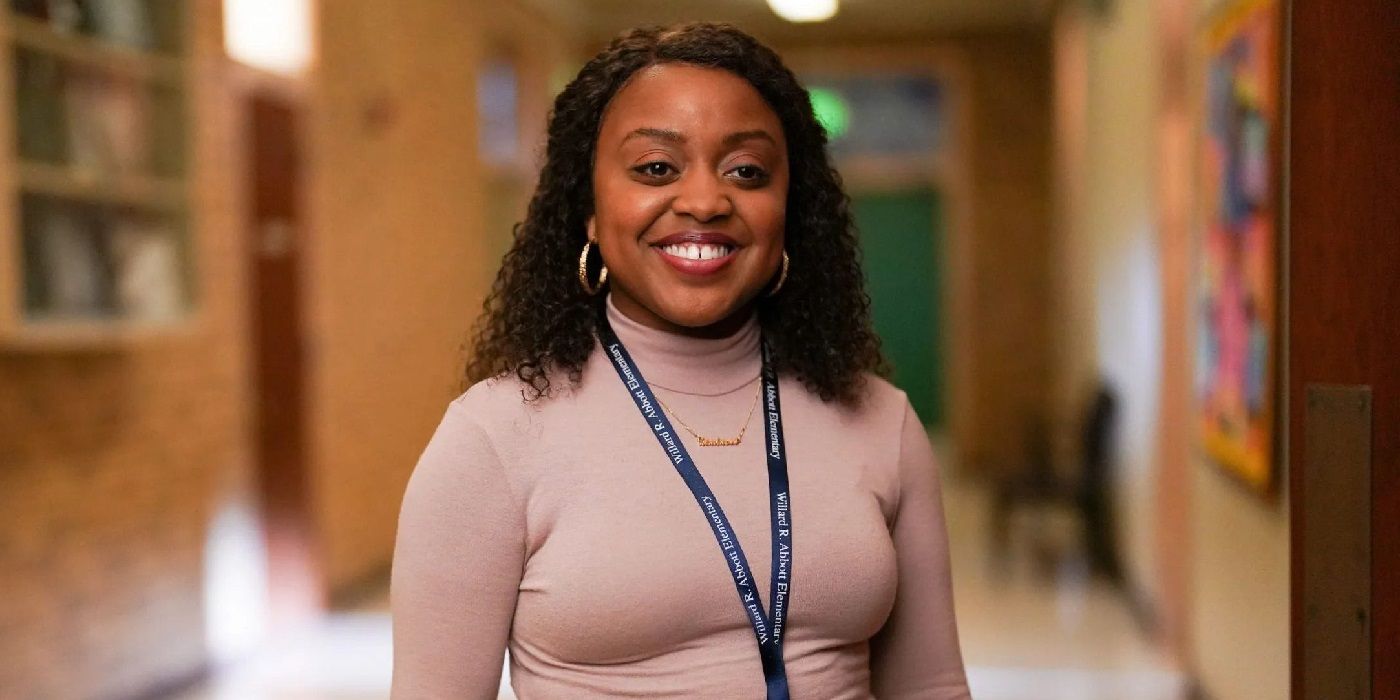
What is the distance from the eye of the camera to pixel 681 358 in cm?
128

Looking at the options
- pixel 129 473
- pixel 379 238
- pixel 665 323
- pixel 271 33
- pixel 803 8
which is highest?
pixel 803 8

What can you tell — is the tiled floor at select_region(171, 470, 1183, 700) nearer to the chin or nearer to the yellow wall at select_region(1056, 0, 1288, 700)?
the yellow wall at select_region(1056, 0, 1288, 700)

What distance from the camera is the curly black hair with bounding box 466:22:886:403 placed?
1252mm

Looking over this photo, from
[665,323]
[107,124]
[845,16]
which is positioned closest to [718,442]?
[665,323]

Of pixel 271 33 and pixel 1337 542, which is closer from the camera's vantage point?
pixel 1337 542

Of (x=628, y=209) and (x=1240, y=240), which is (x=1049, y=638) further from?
(x=628, y=209)

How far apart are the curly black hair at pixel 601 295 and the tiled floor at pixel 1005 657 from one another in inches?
81.0

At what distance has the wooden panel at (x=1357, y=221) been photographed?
124 centimetres

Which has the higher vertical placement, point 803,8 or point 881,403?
point 803,8

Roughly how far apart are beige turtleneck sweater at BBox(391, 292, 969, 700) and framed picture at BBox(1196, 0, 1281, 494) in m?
1.80

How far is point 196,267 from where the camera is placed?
3.39 meters

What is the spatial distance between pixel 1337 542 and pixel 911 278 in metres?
8.64

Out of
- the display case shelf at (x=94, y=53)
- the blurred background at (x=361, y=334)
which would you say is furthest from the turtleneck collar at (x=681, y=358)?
the display case shelf at (x=94, y=53)

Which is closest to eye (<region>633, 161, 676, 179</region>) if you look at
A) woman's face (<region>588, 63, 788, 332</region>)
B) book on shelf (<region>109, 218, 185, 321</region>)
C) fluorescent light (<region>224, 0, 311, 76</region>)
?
woman's face (<region>588, 63, 788, 332</region>)
